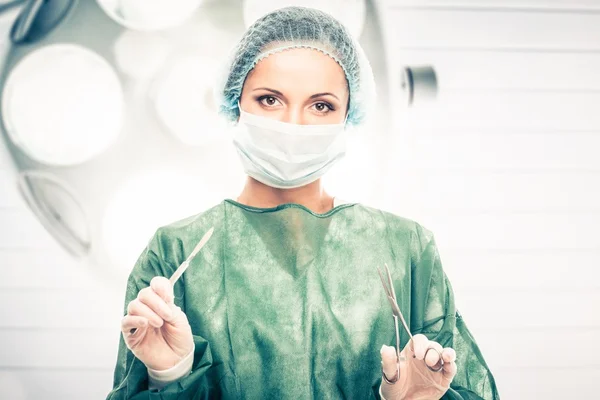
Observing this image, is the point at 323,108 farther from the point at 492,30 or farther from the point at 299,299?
the point at 492,30

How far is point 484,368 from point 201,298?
0.63 meters

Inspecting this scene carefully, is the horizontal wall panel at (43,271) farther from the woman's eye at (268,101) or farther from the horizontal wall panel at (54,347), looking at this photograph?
the woman's eye at (268,101)

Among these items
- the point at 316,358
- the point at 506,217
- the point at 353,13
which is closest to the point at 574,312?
the point at 506,217

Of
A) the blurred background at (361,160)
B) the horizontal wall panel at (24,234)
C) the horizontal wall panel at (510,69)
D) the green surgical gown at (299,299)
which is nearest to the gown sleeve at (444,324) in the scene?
the green surgical gown at (299,299)

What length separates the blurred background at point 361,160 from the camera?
1601 mm

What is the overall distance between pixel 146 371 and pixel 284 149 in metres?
0.51

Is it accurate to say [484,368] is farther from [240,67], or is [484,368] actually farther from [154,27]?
[154,27]

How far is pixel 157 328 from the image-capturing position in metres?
0.88

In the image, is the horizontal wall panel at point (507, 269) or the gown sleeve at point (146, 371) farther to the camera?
the horizontal wall panel at point (507, 269)

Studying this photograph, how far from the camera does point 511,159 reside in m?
1.73

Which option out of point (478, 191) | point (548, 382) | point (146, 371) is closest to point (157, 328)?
point (146, 371)

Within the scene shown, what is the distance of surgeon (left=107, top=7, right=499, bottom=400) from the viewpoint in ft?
3.41

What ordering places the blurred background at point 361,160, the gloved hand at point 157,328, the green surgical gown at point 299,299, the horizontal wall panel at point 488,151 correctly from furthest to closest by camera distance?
the horizontal wall panel at point 488,151 < the blurred background at point 361,160 < the green surgical gown at point 299,299 < the gloved hand at point 157,328

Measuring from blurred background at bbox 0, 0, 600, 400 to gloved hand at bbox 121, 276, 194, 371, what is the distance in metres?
0.76
